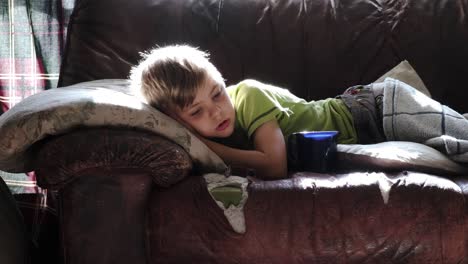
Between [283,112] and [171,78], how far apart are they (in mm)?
348

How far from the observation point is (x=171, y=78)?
137 centimetres

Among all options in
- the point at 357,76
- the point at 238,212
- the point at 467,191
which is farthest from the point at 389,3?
the point at 238,212

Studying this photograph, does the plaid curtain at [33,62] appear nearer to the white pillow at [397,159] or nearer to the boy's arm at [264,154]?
the boy's arm at [264,154]

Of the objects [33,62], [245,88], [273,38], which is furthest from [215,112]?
[33,62]

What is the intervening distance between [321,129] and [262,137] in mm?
273

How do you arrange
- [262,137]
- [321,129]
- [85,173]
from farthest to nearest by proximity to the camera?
[321,129] < [262,137] < [85,173]

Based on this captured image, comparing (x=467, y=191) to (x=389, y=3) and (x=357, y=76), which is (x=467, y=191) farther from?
(x=389, y=3)

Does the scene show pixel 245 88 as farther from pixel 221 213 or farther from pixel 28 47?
pixel 28 47

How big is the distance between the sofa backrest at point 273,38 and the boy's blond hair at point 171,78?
0.47 metres

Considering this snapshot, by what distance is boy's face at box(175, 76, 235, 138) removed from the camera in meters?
1.40

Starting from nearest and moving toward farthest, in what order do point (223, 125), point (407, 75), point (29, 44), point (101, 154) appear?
point (101, 154), point (223, 125), point (407, 75), point (29, 44)

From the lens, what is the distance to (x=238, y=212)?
1.20m

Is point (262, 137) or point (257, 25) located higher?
point (257, 25)

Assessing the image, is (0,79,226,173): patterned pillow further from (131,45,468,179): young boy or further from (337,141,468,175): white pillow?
(337,141,468,175): white pillow
